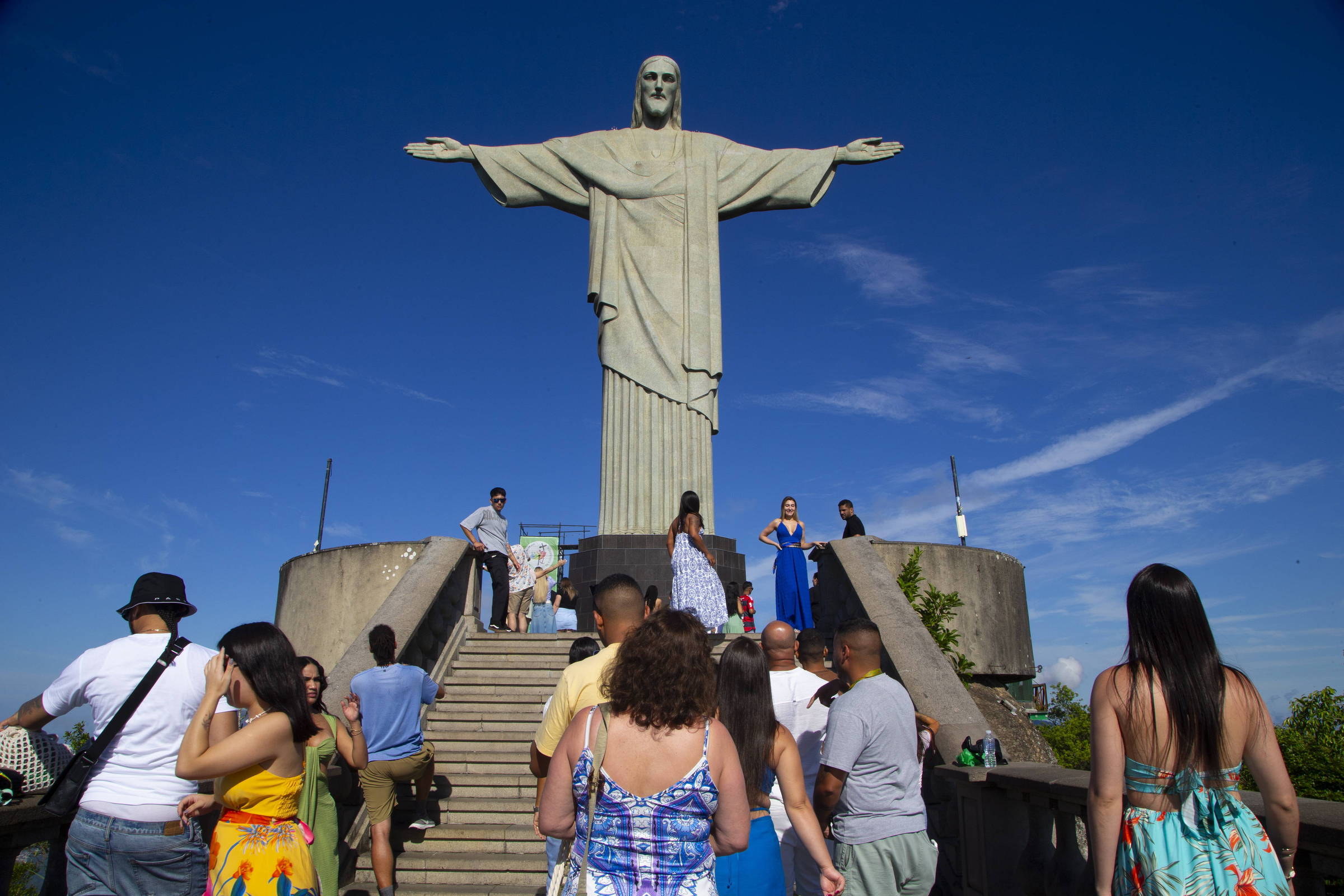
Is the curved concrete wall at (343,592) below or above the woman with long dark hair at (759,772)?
above

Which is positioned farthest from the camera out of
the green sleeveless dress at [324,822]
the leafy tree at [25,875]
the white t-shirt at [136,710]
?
the leafy tree at [25,875]

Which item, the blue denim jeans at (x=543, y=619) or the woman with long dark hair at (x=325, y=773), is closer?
the woman with long dark hair at (x=325, y=773)

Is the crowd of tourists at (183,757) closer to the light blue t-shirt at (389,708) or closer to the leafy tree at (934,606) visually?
the light blue t-shirt at (389,708)

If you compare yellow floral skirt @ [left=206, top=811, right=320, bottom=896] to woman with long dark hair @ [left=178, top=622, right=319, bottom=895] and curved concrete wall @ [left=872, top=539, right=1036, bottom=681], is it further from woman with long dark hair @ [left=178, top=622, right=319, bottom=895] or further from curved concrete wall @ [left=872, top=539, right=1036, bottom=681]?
curved concrete wall @ [left=872, top=539, right=1036, bottom=681]

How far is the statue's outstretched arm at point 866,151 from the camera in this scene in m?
12.8

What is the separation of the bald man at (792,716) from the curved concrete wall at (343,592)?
7.05 meters

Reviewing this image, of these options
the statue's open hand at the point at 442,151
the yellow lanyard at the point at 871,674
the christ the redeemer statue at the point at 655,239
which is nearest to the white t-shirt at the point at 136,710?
the yellow lanyard at the point at 871,674

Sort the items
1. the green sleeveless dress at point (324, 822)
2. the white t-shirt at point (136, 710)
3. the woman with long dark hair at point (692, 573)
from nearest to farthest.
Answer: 1. the white t-shirt at point (136, 710)
2. the green sleeveless dress at point (324, 822)
3. the woman with long dark hair at point (692, 573)

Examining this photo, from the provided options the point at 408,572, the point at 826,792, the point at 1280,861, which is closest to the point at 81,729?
the point at 408,572

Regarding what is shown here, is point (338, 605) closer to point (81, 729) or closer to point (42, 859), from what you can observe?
point (81, 729)

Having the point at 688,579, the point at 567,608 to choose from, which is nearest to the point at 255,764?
the point at 688,579

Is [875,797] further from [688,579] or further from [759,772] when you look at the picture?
[688,579]

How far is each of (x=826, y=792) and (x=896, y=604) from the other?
14.3 feet

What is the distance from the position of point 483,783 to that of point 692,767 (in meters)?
4.75
